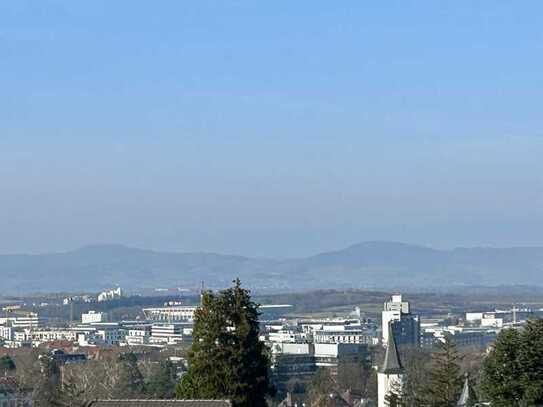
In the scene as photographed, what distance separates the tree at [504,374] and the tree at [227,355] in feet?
18.5

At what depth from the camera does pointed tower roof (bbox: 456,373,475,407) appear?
4646 centimetres

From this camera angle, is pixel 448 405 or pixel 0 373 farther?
pixel 0 373

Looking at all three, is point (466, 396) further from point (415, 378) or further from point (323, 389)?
point (323, 389)

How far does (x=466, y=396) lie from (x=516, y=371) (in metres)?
6.52

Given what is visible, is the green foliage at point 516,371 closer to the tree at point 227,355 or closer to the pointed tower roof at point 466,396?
the pointed tower roof at point 466,396

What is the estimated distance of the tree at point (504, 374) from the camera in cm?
4166

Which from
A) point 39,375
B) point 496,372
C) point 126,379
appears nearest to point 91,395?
point 126,379

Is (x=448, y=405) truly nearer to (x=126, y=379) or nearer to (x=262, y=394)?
(x=262, y=394)

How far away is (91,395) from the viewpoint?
76.3 m

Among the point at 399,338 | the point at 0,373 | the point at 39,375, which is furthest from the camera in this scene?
the point at 399,338

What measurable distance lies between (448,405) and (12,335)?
14729 cm

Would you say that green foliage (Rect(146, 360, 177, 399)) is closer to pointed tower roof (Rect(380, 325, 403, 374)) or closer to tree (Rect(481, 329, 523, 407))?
A: pointed tower roof (Rect(380, 325, 403, 374))

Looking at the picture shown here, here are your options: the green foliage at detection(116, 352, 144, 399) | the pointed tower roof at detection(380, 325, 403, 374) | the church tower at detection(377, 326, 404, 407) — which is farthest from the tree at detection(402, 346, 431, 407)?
the green foliage at detection(116, 352, 144, 399)

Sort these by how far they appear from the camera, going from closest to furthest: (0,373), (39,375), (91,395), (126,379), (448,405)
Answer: (448,405) → (91,395) → (126,379) → (39,375) → (0,373)
